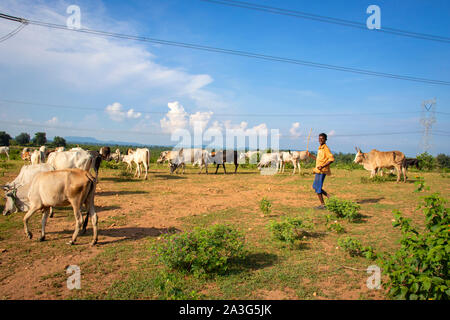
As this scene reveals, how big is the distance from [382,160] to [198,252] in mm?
17278

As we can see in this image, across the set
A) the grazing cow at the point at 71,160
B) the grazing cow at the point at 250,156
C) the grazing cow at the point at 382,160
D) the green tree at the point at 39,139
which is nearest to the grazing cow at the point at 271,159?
the grazing cow at the point at 250,156

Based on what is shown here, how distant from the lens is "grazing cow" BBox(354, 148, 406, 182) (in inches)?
679

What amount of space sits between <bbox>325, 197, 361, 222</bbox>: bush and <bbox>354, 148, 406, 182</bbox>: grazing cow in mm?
11482

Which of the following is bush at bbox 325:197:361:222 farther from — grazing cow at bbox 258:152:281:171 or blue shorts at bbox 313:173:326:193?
grazing cow at bbox 258:152:281:171

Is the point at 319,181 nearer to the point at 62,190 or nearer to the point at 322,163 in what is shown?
the point at 322,163

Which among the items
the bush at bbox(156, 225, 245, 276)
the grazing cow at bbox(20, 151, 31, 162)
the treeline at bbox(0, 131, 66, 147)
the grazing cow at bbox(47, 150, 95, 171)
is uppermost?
the treeline at bbox(0, 131, 66, 147)

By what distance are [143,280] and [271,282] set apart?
84.6 inches

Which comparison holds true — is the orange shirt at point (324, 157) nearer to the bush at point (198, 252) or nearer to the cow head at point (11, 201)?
the bush at point (198, 252)

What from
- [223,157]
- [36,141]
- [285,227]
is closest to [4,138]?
[36,141]

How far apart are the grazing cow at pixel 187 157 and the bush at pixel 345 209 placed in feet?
52.2

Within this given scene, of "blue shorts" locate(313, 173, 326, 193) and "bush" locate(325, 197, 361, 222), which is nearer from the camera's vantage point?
"bush" locate(325, 197, 361, 222)

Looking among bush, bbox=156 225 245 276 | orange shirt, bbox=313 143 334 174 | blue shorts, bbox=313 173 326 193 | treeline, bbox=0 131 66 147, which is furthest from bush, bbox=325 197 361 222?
treeline, bbox=0 131 66 147

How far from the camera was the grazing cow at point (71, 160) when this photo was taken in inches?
433
